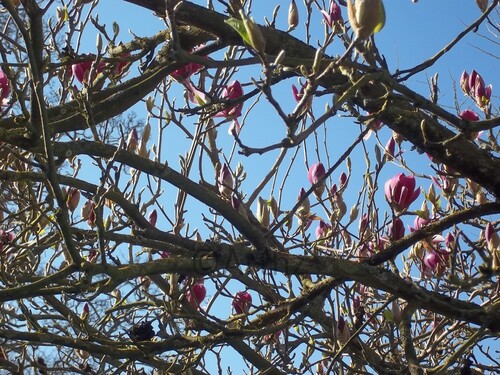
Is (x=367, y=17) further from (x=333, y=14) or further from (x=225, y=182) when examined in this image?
(x=333, y=14)

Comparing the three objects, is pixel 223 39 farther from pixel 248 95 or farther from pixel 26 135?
pixel 26 135

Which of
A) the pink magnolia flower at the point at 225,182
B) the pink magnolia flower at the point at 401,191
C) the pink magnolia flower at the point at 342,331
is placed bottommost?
the pink magnolia flower at the point at 342,331

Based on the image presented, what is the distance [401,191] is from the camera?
5.95 ft

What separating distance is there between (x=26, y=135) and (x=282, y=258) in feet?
1.76

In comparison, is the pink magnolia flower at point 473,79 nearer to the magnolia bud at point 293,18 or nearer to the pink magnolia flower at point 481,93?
the pink magnolia flower at point 481,93

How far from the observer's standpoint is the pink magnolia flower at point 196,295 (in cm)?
196

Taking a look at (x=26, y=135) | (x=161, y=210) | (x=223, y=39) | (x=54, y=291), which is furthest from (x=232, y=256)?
(x=161, y=210)

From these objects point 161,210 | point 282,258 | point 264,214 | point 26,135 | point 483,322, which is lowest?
point 483,322

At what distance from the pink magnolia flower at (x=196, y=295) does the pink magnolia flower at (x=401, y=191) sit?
567 millimetres

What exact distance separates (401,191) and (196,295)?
0.63 meters

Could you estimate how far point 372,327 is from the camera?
243cm

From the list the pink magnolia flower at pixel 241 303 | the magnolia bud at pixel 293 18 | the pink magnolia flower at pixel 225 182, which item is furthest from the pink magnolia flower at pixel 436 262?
the magnolia bud at pixel 293 18

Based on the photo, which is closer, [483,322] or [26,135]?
[26,135]

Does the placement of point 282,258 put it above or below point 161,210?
below
